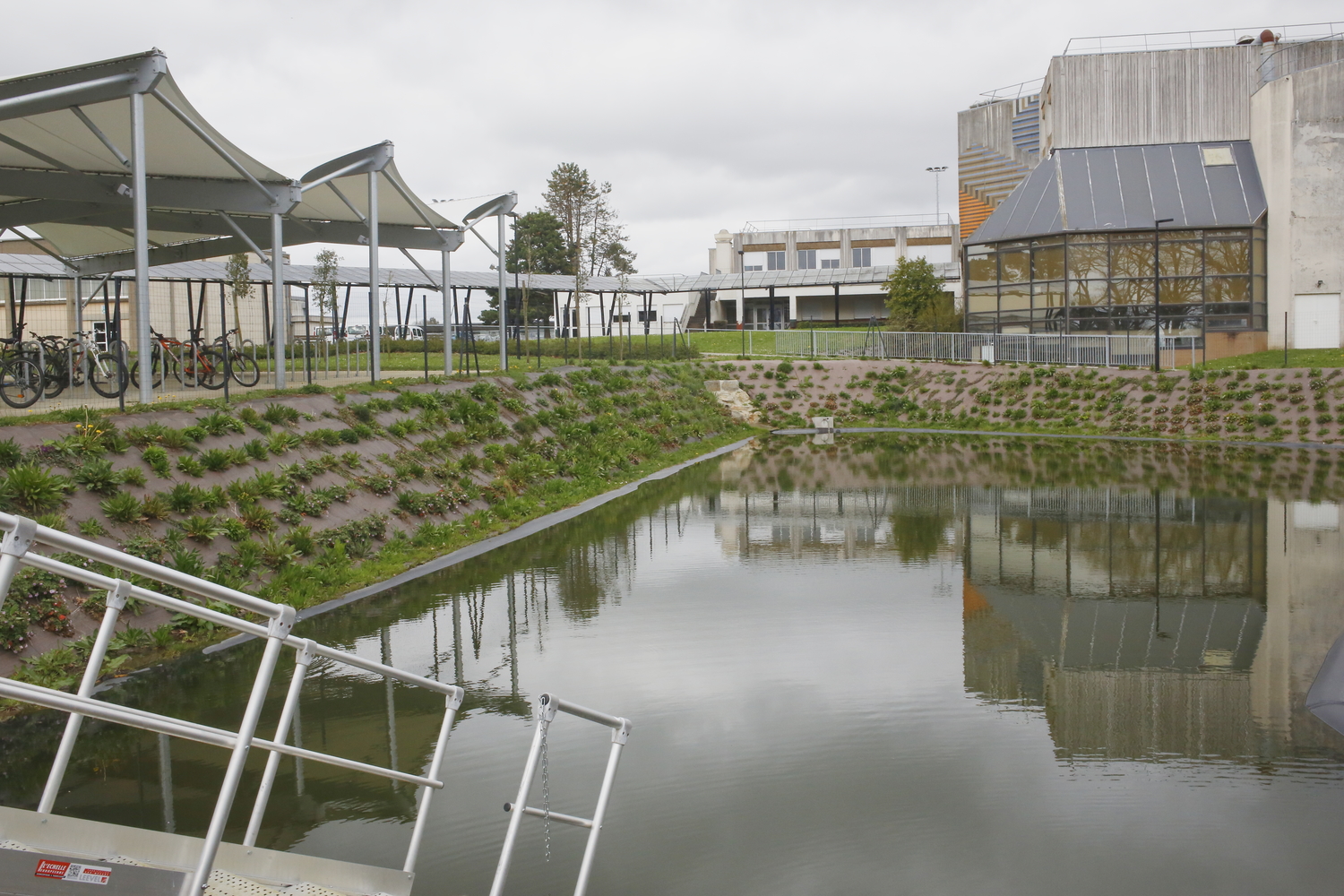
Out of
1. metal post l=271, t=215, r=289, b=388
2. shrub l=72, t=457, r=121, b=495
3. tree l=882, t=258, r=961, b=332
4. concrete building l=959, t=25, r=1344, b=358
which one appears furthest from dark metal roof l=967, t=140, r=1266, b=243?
Answer: shrub l=72, t=457, r=121, b=495

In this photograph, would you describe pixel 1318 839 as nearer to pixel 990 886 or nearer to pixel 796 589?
pixel 990 886

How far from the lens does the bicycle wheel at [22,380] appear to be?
1410 centimetres

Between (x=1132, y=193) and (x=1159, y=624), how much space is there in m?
31.7

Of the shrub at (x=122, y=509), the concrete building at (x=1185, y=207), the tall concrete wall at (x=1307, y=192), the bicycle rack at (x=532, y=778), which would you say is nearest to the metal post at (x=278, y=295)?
the shrub at (x=122, y=509)

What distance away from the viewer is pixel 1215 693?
25.0 ft

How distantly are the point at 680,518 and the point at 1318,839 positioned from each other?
35.9ft

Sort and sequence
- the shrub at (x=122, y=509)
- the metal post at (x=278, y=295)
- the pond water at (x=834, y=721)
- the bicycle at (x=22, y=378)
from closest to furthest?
the pond water at (x=834, y=721) → the shrub at (x=122, y=509) → the bicycle at (x=22, y=378) → the metal post at (x=278, y=295)

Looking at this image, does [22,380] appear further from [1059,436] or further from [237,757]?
[1059,436]

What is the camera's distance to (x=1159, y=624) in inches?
378

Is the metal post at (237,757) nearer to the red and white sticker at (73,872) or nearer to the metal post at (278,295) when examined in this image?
the red and white sticker at (73,872)

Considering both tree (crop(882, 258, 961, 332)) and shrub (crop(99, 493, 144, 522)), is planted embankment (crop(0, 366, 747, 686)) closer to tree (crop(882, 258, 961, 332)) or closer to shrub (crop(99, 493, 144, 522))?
shrub (crop(99, 493, 144, 522))

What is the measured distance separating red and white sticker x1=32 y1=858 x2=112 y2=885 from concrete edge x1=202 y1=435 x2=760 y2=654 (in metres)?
1.98

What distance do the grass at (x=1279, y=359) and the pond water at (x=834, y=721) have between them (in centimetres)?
1927

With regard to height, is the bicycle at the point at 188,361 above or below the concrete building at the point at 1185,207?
below
